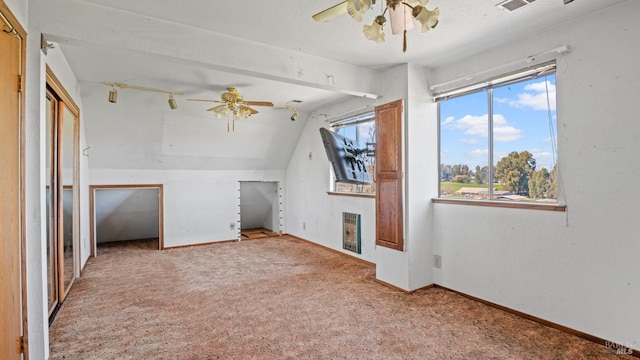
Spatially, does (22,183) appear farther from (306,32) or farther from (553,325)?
(553,325)

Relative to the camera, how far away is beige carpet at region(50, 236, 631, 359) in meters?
2.28

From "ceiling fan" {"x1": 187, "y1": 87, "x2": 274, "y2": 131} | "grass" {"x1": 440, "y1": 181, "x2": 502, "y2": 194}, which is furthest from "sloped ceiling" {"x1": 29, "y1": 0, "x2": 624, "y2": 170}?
"grass" {"x1": 440, "y1": 181, "x2": 502, "y2": 194}

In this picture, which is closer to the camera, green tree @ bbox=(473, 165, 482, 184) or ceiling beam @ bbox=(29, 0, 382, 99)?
ceiling beam @ bbox=(29, 0, 382, 99)

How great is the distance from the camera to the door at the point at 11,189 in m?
1.58

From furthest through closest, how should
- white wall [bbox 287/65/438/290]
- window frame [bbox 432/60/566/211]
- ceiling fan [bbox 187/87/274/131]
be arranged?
ceiling fan [bbox 187/87/274/131] < white wall [bbox 287/65/438/290] < window frame [bbox 432/60/566/211]

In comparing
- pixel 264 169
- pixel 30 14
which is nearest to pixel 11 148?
pixel 30 14

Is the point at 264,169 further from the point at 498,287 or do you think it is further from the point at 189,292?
the point at 498,287

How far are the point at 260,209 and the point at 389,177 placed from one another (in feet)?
15.2

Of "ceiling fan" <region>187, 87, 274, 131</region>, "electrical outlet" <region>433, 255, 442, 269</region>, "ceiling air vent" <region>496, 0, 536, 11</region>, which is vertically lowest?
"electrical outlet" <region>433, 255, 442, 269</region>

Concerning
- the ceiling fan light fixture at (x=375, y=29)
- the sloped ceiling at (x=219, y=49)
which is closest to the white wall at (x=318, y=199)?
the sloped ceiling at (x=219, y=49)

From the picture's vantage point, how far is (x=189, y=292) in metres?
3.45

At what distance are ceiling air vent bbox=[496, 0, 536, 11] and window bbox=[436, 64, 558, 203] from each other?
70 centimetres

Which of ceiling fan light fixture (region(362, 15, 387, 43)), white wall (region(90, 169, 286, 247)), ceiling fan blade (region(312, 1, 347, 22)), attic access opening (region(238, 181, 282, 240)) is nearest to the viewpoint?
ceiling fan light fixture (region(362, 15, 387, 43))

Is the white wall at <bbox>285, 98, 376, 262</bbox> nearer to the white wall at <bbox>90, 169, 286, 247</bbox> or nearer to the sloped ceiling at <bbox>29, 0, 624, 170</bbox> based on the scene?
the sloped ceiling at <bbox>29, 0, 624, 170</bbox>
